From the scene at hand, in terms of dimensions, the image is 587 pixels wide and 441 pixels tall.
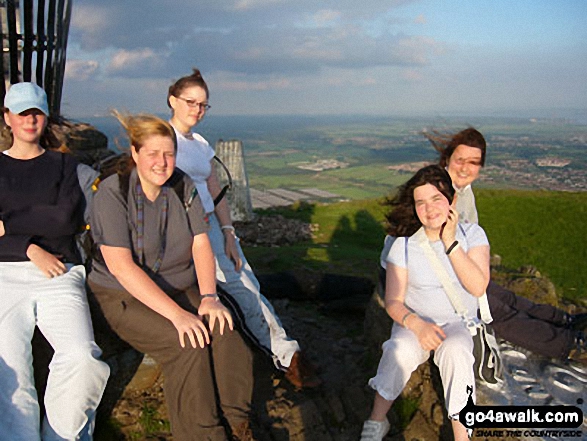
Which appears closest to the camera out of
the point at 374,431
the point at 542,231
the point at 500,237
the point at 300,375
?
the point at 374,431

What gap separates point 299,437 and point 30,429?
1.87 metres

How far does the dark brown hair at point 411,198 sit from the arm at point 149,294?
176 centimetres

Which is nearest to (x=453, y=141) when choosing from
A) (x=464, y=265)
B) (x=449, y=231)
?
(x=449, y=231)

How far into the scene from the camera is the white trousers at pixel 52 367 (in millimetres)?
2916

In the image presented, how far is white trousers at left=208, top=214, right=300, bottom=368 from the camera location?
4133 millimetres

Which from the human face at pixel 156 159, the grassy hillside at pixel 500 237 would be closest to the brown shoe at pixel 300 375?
the human face at pixel 156 159

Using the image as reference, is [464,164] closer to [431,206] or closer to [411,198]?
[411,198]

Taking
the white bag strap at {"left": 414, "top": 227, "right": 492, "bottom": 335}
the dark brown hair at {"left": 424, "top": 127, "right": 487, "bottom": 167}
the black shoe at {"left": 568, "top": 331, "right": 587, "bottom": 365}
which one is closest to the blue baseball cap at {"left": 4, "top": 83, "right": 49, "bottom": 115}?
the white bag strap at {"left": 414, "top": 227, "right": 492, "bottom": 335}

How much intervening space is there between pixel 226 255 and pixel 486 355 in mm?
2274

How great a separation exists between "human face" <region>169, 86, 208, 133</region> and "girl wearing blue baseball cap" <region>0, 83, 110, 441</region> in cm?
95

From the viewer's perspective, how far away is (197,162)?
4.45m

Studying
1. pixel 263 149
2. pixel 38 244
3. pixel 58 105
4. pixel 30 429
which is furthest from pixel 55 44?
pixel 263 149

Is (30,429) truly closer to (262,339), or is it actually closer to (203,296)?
(203,296)

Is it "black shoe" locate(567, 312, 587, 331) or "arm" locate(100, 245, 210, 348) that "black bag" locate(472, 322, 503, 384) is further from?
"arm" locate(100, 245, 210, 348)
